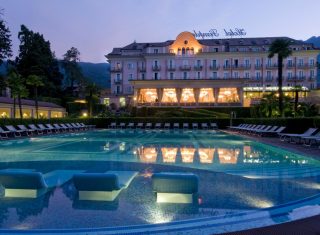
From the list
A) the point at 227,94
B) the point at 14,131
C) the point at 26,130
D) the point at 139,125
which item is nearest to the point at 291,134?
the point at 14,131

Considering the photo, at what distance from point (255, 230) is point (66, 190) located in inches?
155

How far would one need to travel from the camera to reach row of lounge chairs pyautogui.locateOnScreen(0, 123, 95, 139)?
22.0 m

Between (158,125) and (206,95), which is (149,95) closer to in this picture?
(206,95)

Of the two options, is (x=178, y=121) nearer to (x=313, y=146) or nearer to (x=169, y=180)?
(x=313, y=146)

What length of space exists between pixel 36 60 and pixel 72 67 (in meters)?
13.8

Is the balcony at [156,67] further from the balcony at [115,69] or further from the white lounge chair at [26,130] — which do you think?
the white lounge chair at [26,130]

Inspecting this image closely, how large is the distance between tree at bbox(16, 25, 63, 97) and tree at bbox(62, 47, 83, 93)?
800cm

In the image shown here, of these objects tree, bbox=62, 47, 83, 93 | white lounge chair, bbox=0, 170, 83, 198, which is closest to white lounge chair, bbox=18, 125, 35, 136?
white lounge chair, bbox=0, 170, 83, 198

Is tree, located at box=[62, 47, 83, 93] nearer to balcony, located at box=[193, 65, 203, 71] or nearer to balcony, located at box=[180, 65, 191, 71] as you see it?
balcony, located at box=[180, 65, 191, 71]

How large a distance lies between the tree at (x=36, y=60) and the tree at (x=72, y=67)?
7999 mm

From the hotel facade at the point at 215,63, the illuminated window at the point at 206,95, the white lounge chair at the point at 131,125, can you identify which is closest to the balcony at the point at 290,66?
the hotel facade at the point at 215,63

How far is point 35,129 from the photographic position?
25.1 metres

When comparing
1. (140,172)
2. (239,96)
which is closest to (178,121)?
(239,96)

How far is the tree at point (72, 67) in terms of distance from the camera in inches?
2875
